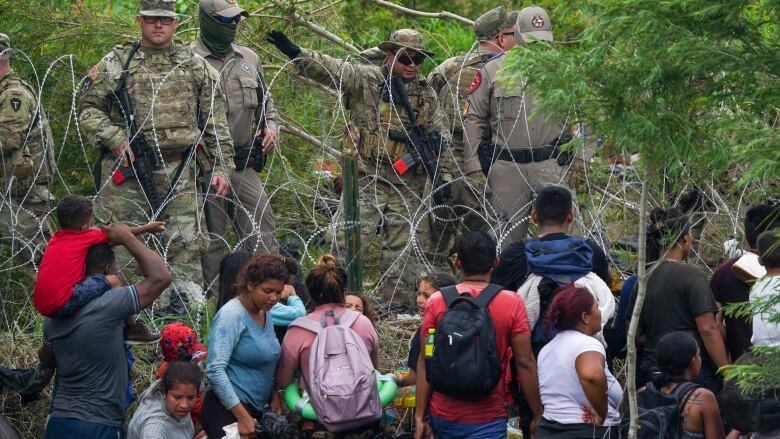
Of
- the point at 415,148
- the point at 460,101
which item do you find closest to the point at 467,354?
the point at 415,148

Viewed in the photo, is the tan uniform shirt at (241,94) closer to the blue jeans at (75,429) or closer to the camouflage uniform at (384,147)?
the camouflage uniform at (384,147)

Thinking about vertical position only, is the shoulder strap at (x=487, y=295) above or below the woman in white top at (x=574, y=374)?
above

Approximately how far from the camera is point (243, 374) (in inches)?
237

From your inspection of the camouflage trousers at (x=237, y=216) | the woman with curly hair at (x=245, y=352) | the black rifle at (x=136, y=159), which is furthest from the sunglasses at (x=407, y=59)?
the woman with curly hair at (x=245, y=352)

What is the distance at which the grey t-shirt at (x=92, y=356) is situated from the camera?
6.00 m

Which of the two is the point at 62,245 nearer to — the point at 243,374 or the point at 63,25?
the point at 243,374

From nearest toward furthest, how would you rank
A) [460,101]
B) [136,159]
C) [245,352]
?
[245,352] < [136,159] < [460,101]

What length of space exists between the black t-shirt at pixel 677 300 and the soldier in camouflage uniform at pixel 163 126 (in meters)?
2.58

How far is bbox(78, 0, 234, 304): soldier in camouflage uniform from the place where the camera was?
7641mm

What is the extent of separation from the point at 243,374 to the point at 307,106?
4.08 meters

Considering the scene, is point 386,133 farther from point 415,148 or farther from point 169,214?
point 169,214

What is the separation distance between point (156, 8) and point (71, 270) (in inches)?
88.9

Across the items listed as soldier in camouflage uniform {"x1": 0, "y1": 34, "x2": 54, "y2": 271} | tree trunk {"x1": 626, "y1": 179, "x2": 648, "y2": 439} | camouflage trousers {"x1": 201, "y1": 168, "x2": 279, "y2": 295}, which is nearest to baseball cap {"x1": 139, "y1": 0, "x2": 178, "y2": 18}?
soldier in camouflage uniform {"x1": 0, "y1": 34, "x2": 54, "y2": 271}

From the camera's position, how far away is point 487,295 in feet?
19.1
